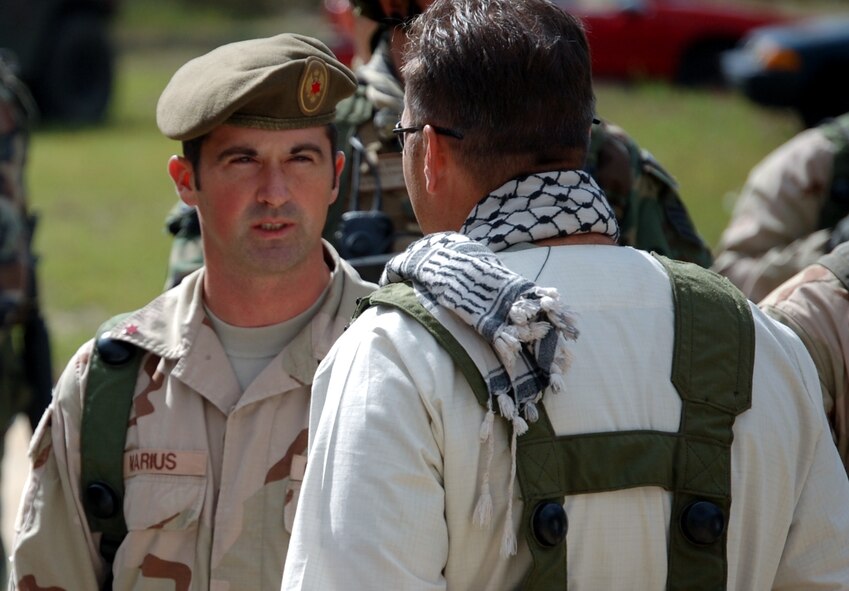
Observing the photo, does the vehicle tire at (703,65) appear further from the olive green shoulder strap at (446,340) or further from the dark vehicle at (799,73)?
the olive green shoulder strap at (446,340)

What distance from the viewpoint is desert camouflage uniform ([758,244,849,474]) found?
2.84m

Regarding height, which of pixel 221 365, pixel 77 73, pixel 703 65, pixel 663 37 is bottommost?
pixel 703 65

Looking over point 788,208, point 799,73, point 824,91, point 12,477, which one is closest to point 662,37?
point 824,91

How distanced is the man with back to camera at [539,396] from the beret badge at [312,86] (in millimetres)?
868

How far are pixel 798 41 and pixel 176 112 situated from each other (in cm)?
1039

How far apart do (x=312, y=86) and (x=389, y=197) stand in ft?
2.29

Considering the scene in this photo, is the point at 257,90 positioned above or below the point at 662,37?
→ above

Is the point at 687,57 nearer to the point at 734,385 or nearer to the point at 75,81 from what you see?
the point at 75,81

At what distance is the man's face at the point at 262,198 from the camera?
9.87 feet

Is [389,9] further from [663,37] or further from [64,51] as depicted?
[663,37]

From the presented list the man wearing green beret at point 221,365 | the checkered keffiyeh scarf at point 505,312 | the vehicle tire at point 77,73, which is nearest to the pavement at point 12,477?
the man wearing green beret at point 221,365

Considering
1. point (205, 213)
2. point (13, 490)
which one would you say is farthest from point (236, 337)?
point (13, 490)

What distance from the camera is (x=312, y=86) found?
3043 mm

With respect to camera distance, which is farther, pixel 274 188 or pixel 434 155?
pixel 274 188
